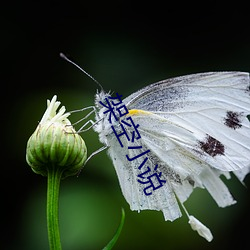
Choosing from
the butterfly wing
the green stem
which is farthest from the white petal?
the green stem

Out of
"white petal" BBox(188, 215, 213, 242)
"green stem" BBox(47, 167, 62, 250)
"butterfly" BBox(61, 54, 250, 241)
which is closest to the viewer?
"green stem" BBox(47, 167, 62, 250)

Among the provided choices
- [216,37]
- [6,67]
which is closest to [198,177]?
[6,67]

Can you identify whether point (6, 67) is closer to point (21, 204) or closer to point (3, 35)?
point (3, 35)

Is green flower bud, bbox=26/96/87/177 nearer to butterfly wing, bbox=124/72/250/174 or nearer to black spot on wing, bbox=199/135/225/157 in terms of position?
butterfly wing, bbox=124/72/250/174

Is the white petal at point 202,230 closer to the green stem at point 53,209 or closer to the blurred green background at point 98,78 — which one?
the green stem at point 53,209

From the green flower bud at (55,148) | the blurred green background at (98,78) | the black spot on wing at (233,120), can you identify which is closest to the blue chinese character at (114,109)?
the green flower bud at (55,148)

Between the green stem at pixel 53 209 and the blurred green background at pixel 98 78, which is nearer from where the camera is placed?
the green stem at pixel 53 209
